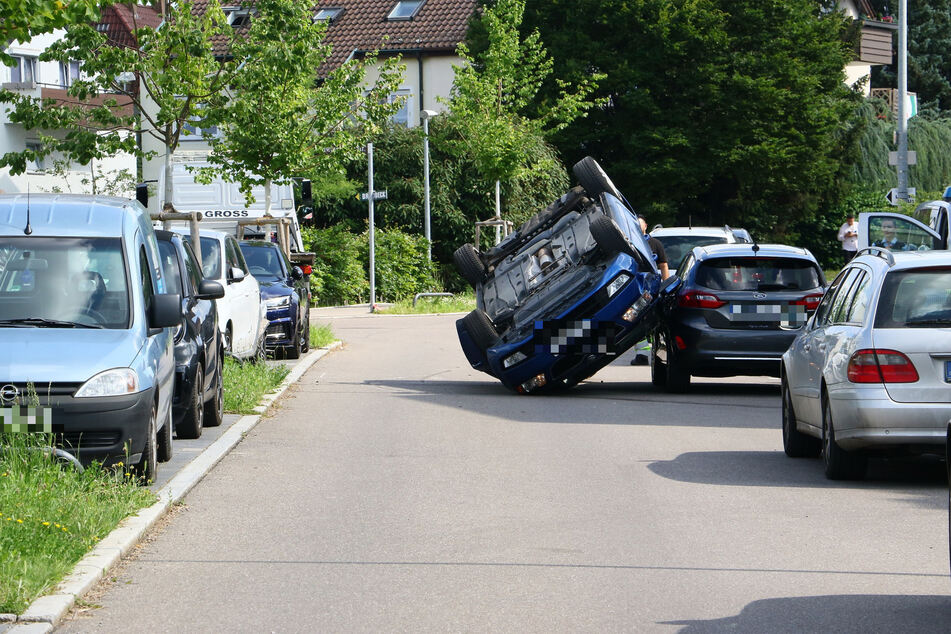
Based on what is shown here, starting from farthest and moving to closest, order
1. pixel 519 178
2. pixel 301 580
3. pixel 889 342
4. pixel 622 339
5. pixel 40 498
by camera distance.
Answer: pixel 519 178 → pixel 622 339 → pixel 889 342 → pixel 40 498 → pixel 301 580

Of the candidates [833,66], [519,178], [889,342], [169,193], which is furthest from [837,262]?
[889,342]

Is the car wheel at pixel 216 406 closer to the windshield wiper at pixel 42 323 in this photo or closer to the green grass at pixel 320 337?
the windshield wiper at pixel 42 323

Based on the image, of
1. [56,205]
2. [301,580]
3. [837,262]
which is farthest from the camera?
[837,262]

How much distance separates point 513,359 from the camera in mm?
16391

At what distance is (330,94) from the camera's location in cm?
2864

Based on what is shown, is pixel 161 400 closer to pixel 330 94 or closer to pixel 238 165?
pixel 238 165

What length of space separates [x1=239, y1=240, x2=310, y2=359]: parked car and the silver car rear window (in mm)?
11936

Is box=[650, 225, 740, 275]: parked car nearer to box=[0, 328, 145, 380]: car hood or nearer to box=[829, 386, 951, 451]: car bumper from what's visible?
box=[829, 386, 951, 451]: car bumper

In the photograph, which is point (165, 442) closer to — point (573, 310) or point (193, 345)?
point (193, 345)

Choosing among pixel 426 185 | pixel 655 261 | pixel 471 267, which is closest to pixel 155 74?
pixel 471 267

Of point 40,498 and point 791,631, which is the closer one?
point 791,631

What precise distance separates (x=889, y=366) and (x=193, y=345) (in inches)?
212

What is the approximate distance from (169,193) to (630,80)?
105 feet

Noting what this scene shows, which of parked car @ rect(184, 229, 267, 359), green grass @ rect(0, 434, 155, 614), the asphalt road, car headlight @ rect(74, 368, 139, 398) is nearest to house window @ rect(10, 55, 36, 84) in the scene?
parked car @ rect(184, 229, 267, 359)
